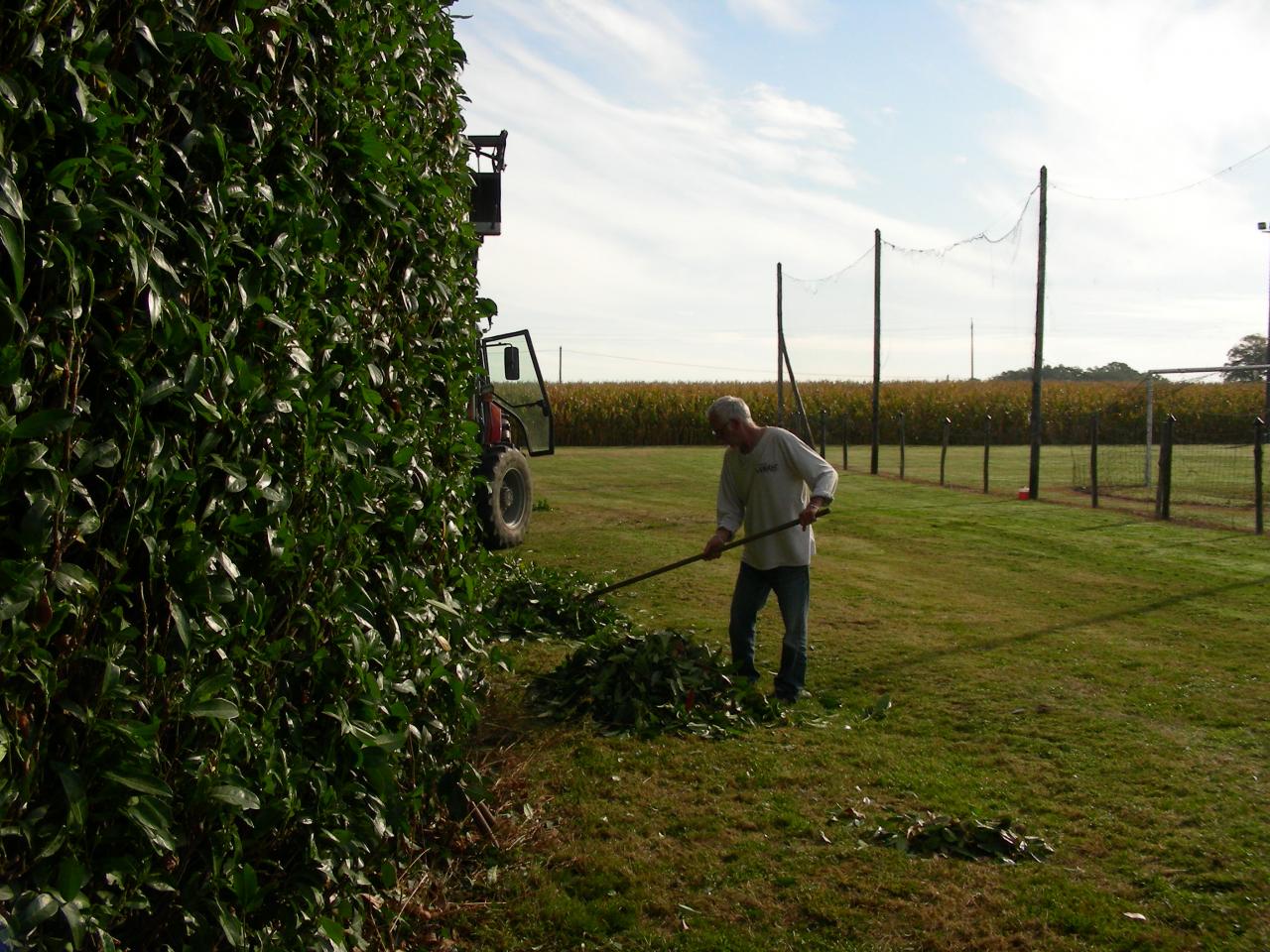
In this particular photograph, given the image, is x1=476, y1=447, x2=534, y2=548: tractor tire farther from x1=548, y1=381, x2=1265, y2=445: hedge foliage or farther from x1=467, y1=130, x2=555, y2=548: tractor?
x1=548, y1=381, x2=1265, y2=445: hedge foliage

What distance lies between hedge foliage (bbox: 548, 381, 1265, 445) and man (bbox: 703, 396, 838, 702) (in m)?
42.3

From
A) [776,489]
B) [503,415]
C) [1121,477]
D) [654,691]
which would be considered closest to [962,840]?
[654,691]

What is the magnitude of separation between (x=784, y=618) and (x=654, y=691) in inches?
40.2

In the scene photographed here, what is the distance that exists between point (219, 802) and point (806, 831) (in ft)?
10.7

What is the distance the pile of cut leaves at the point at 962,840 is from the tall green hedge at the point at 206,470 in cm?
234

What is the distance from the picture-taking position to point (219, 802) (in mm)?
2668

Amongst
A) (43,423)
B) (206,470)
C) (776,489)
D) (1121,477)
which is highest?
(43,423)

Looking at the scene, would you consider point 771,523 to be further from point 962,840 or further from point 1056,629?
point 1056,629

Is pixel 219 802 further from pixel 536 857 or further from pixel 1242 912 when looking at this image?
pixel 1242 912

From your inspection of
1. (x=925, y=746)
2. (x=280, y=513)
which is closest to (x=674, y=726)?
(x=925, y=746)

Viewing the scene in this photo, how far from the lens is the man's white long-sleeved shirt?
740 centimetres

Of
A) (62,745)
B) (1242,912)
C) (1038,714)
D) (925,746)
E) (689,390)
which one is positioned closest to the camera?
(62,745)

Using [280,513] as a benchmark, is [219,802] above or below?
below

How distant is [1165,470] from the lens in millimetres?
17656
